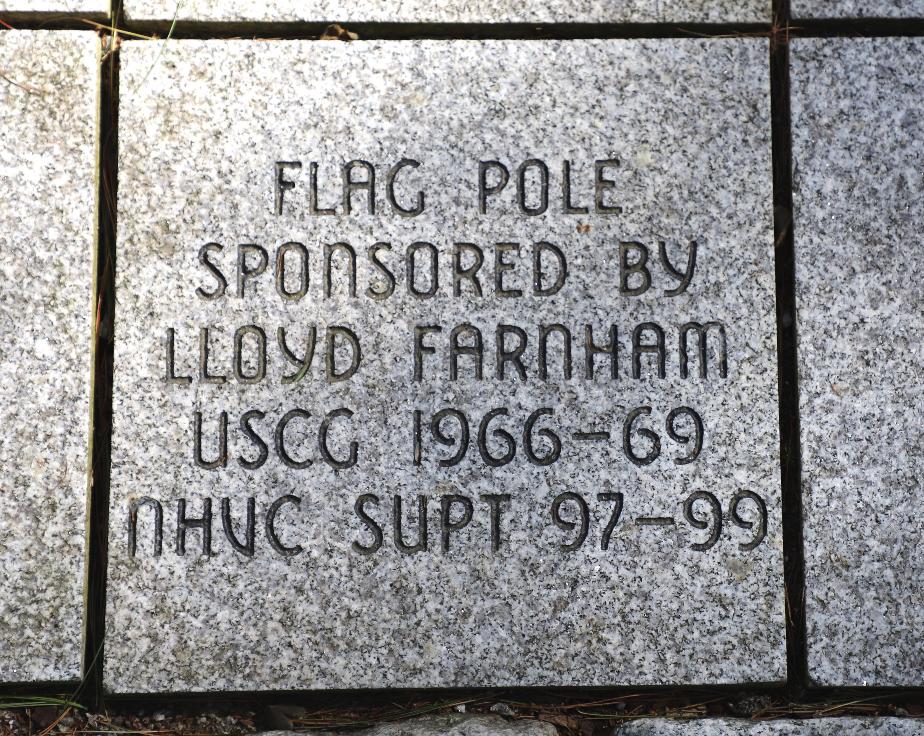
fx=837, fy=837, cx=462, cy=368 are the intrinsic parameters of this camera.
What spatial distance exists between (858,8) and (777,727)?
1.74 m

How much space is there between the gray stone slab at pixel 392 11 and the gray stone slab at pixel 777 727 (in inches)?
66.3

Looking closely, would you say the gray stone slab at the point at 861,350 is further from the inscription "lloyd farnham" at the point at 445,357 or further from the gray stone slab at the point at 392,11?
the gray stone slab at the point at 392,11

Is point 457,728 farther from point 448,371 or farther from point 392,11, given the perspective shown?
point 392,11

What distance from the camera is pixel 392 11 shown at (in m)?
2.05

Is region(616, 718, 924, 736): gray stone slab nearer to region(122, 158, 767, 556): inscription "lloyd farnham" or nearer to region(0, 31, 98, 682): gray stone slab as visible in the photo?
region(122, 158, 767, 556): inscription "lloyd farnham"

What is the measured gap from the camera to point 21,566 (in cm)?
194

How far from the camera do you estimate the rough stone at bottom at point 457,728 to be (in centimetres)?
189

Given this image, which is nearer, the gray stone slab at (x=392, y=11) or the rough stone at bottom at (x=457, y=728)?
the rough stone at bottom at (x=457, y=728)

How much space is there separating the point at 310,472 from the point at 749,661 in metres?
1.11

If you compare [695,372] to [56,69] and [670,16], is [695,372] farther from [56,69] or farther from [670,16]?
[56,69]

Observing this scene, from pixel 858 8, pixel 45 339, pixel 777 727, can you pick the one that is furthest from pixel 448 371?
pixel 858 8

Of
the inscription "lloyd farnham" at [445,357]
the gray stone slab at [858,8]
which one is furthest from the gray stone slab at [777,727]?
the gray stone slab at [858,8]

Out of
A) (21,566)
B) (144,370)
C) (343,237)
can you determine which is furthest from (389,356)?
(21,566)

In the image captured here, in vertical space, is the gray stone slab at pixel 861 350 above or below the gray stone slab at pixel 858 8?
below
